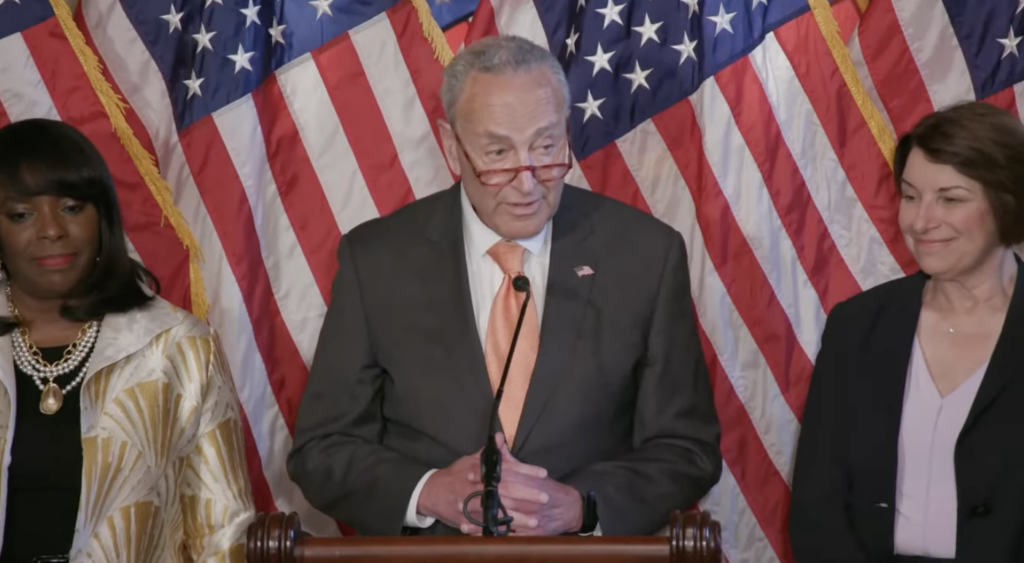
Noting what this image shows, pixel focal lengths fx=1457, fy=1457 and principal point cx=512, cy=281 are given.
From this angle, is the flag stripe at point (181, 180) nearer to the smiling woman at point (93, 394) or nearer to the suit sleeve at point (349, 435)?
the smiling woman at point (93, 394)

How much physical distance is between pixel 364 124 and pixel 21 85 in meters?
0.89

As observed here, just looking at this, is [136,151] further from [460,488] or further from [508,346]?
[460,488]

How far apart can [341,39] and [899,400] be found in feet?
5.71

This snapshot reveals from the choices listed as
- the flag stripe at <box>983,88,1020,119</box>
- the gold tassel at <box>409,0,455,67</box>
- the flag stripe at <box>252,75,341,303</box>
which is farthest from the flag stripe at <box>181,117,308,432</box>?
the flag stripe at <box>983,88,1020,119</box>

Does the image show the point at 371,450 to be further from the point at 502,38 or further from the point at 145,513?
the point at 502,38

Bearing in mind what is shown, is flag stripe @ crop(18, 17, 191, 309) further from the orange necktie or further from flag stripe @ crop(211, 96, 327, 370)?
the orange necktie

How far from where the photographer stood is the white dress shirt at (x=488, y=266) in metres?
3.00

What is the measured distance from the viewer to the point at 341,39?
3826 mm

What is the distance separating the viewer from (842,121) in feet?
12.3

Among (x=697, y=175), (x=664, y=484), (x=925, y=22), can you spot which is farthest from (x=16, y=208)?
(x=925, y=22)

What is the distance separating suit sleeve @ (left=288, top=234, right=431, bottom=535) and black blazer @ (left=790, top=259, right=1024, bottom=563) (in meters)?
0.84

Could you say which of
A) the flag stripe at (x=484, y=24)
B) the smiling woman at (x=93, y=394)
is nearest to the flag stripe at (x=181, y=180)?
the flag stripe at (x=484, y=24)

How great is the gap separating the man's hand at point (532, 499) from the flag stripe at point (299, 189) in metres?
1.32

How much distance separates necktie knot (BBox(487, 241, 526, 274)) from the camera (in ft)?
9.85
